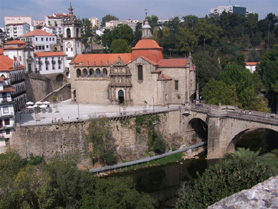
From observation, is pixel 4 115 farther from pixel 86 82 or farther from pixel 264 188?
pixel 264 188

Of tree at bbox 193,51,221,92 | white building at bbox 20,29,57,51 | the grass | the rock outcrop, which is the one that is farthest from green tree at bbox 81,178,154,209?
white building at bbox 20,29,57,51

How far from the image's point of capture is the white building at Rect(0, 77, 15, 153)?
127ft

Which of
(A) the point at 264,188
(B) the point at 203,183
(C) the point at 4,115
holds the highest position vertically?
(A) the point at 264,188

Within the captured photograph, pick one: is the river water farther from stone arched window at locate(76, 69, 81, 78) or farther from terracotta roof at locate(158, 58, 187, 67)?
stone arched window at locate(76, 69, 81, 78)

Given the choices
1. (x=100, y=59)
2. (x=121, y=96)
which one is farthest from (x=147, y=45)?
(x=121, y=96)

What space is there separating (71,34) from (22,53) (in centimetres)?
1242

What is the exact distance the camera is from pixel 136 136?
46156 millimetres

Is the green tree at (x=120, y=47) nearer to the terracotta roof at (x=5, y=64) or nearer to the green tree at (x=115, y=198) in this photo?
the terracotta roof at (x=5, y=64)

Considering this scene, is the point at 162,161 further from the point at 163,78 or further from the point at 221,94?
the point at 221,94

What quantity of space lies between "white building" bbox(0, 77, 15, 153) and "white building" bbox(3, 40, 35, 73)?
80.0 feet

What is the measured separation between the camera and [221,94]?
51.7m

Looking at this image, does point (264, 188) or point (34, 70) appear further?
point (34, 70)

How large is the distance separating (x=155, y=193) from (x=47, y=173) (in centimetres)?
1385

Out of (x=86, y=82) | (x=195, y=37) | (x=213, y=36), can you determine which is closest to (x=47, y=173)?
(x=86, y=82)
